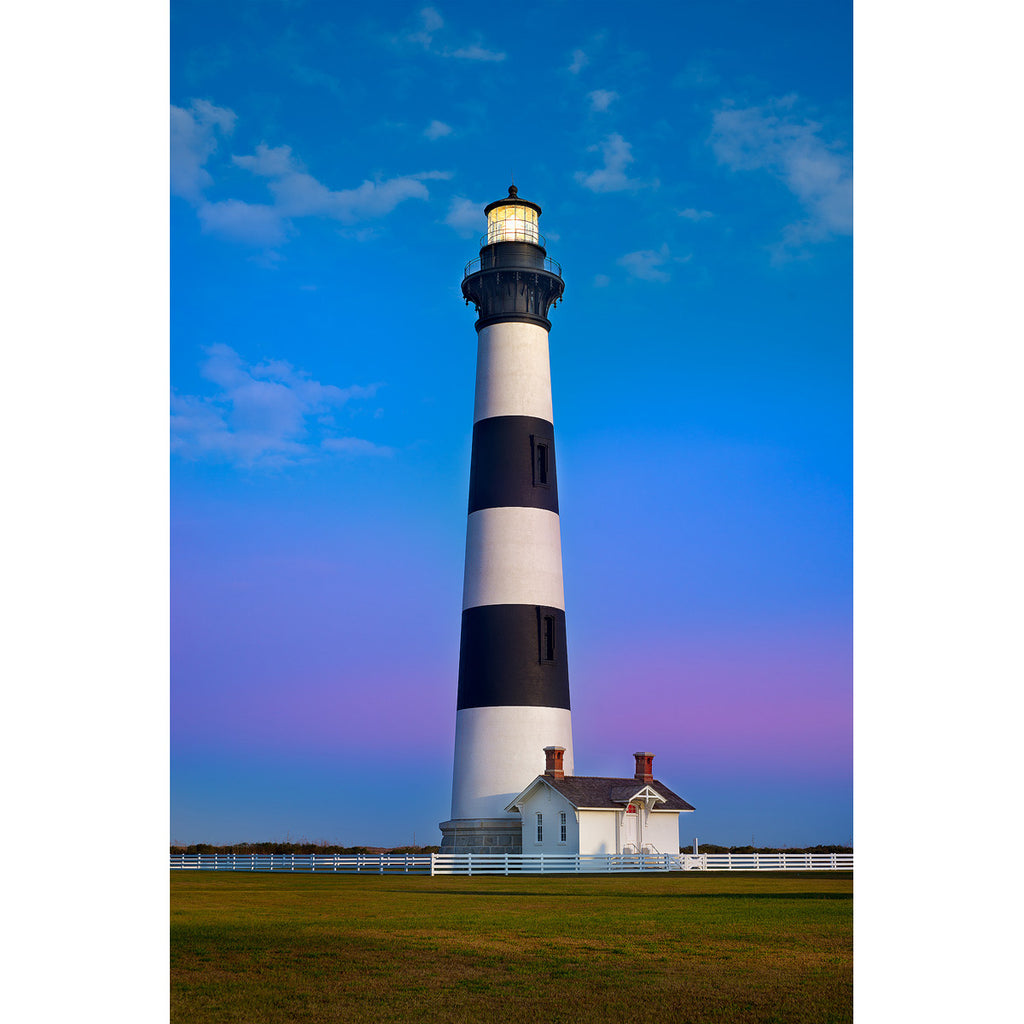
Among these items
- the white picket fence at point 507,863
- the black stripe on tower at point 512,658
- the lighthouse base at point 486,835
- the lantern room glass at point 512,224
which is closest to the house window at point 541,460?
the black stripe on tower at point 512,658

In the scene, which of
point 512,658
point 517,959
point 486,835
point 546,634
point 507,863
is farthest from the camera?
point 486,835

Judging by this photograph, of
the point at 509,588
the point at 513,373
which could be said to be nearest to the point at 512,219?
the point at 513,373

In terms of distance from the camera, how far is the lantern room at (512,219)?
113 feet

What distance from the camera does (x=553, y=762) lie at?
30922 millimetres

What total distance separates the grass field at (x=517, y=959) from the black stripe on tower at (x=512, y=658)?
1059 cm

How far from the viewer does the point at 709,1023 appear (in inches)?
330

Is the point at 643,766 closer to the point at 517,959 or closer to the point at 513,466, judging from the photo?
the point at 513,466

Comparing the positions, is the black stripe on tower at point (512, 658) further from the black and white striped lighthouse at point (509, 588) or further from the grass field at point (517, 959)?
the grass field at point (517, 959)

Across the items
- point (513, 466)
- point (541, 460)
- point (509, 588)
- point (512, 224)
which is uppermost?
point (512, 224)

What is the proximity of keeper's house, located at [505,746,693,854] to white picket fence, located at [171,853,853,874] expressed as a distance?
405mm

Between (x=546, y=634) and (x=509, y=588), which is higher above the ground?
(x=509, y=588)

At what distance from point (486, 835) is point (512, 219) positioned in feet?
56.6
